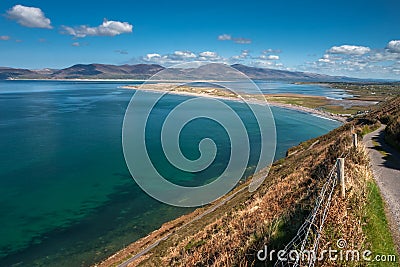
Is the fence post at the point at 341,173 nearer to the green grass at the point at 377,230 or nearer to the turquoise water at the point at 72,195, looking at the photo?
the green grass at the point at 377,230

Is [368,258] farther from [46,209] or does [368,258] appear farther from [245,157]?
[245,157]

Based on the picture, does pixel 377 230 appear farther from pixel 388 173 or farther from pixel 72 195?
pixel 72 195

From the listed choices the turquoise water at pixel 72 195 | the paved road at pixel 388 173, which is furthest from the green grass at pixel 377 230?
the turquoise water at pixel 72 195

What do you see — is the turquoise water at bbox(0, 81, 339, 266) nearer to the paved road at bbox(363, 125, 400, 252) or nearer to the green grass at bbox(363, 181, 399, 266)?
the paved road at bbox(363, 125, 400, 252)

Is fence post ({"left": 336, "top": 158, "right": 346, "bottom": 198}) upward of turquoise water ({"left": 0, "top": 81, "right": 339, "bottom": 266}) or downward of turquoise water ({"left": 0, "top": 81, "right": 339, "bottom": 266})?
upward

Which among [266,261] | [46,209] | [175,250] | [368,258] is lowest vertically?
[46,209]

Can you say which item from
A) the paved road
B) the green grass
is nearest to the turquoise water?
the paved road

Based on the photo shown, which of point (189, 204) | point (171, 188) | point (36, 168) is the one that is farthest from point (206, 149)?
point (36, 168)
